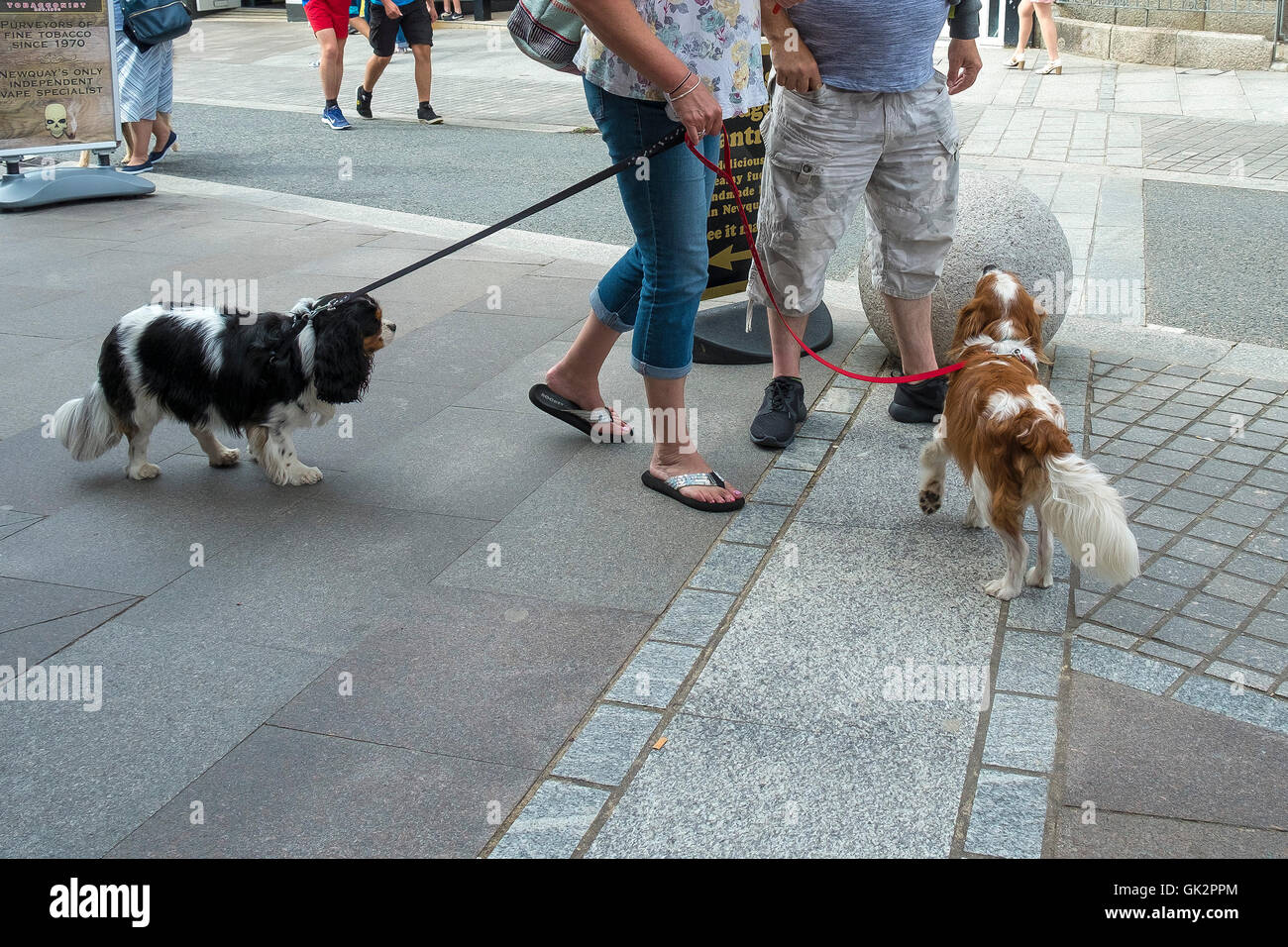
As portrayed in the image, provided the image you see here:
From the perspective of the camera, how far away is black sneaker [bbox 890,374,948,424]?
16.2 ft

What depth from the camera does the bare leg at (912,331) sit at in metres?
4.77

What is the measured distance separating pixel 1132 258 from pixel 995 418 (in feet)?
14.5

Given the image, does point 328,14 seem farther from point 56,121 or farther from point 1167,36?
point 1167,36

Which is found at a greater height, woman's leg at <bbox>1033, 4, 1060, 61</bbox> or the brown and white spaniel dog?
woman's leg at <bbox>1033, 4, 1060, 61</bbox>

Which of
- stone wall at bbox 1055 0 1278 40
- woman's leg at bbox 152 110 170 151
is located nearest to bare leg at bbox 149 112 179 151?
woman's leg at bbox 152 110 170 151

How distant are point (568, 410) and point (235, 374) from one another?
1.27 m

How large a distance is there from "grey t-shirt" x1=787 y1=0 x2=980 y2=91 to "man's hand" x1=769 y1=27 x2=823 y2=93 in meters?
0.05

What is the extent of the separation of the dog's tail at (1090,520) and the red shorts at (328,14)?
10.3m

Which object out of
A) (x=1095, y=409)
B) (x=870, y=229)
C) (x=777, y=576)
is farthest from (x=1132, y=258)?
(x=777, y=576)

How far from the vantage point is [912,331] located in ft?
15.8

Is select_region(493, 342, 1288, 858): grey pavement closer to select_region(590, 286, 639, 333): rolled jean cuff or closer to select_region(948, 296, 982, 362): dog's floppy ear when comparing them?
select_region(948, 296, 982, 362): dog's floppy ear

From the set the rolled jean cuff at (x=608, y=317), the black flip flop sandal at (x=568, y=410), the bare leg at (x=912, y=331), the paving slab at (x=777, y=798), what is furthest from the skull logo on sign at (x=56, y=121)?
the paving slab at (x=777, y=798)

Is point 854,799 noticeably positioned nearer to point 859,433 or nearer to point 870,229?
point 859,433

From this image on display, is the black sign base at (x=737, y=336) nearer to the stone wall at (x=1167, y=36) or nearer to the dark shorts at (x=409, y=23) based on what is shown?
the dark shorts at (x=409, y=23)
